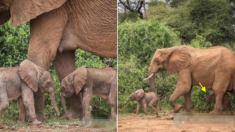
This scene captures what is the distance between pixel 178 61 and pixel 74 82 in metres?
1.96

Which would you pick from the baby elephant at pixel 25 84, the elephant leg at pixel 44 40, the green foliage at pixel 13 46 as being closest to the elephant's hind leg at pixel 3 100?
the baby elephant at pixel 25 84

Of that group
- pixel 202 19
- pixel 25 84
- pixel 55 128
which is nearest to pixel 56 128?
pixel 55 128

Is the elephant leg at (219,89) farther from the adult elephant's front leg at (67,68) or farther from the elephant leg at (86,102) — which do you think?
the elephant leg at (86,102)

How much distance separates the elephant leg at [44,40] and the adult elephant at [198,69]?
1.89 meters

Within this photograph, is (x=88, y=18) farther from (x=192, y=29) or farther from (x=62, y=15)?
(x=192, y=29)

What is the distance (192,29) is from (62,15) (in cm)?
572

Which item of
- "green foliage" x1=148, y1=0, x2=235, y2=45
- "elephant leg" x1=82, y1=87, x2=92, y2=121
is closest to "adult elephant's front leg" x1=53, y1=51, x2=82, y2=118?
"elephant leg" x1=82, y1=87, x2=92, y2=121

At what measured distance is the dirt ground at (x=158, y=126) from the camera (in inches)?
160

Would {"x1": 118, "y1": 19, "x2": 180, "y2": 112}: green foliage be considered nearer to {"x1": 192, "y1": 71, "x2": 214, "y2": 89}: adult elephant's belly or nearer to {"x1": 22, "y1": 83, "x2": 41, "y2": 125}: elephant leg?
{"x1": 192, "y1": 71, "x2": 214, "y2": 89}: adult elephant's belly

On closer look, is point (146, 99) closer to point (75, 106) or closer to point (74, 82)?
point (75, 106)

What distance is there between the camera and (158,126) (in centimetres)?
432

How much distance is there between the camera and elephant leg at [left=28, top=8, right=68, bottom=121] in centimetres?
361

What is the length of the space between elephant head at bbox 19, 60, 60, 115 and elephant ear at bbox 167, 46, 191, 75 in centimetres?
229

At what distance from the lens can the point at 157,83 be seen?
601 centimetres
